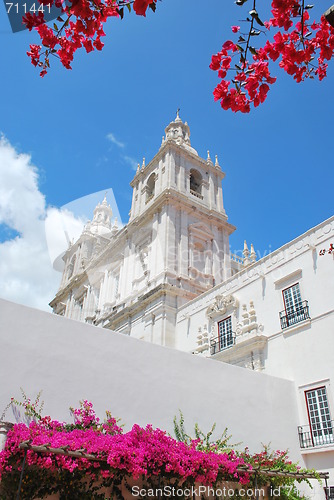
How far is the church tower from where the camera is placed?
69.9 feet

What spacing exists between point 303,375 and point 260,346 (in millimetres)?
2017

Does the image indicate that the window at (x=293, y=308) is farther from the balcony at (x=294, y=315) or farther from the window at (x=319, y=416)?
the window at (x=319, y=416)

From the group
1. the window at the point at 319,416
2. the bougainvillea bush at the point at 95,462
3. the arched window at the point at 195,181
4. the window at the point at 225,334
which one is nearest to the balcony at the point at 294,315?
the window at the point at 319,416

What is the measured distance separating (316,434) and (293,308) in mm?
3992

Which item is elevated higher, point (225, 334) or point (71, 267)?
point (71, 267)

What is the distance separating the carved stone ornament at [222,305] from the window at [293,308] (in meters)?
2.45

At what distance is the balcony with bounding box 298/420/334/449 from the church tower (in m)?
7.93

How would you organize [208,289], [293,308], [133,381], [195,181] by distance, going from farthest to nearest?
[195,181], [208,289], [293,308], [133,381]

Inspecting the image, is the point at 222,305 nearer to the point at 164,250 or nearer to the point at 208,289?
the point at 208,289

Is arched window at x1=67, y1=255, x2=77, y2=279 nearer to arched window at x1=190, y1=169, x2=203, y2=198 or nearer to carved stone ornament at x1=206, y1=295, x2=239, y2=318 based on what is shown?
arched window at x1=190, y1=169, x2=203, y2=198

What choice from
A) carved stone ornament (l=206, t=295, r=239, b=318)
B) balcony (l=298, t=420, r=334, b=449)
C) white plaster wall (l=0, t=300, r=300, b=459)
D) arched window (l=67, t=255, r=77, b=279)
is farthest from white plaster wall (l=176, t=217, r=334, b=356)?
arched window (l=67, t=255, r=77, b=279)

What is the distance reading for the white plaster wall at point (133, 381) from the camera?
29.1 feet

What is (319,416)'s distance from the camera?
12117mm

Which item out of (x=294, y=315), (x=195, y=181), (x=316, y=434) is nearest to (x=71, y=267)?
(x=195, y=181)
